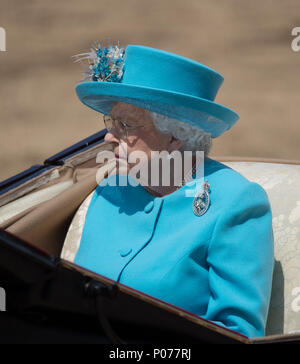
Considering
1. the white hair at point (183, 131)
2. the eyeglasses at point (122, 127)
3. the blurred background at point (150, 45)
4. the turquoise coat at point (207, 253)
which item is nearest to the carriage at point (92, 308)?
the turquoise coat at point (207, 253)

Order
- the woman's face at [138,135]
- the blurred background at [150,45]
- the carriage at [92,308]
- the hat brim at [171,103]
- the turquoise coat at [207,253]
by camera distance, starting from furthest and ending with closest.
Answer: the blurred background at [150,45] → the woman's face at [138,135] → the hat brim at [171,103] → the turquoise coat at [207,253] → the carriage at [92,308]

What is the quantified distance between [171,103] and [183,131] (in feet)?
0.49

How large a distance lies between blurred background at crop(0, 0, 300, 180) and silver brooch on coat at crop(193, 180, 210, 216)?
13.1 ft

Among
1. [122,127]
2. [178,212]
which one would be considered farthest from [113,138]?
[178,212]

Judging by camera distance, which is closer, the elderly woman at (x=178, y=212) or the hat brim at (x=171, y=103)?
the elderly woman at (x=178, y=212)

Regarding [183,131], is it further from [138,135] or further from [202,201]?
[202,201]

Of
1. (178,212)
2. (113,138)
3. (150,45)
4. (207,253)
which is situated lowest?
(207,253)

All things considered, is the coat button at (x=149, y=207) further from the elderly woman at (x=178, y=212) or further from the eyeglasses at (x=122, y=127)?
the eyeglasses at (x=122, y=127)

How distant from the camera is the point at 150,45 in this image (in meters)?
8.21

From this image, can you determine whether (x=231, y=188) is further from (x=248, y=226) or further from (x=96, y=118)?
(x=96, y=118)

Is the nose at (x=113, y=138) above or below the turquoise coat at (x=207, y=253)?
above

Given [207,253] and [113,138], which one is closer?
[207,253]

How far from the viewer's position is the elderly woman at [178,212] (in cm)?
180

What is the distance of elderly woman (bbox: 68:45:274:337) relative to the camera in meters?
1.80
